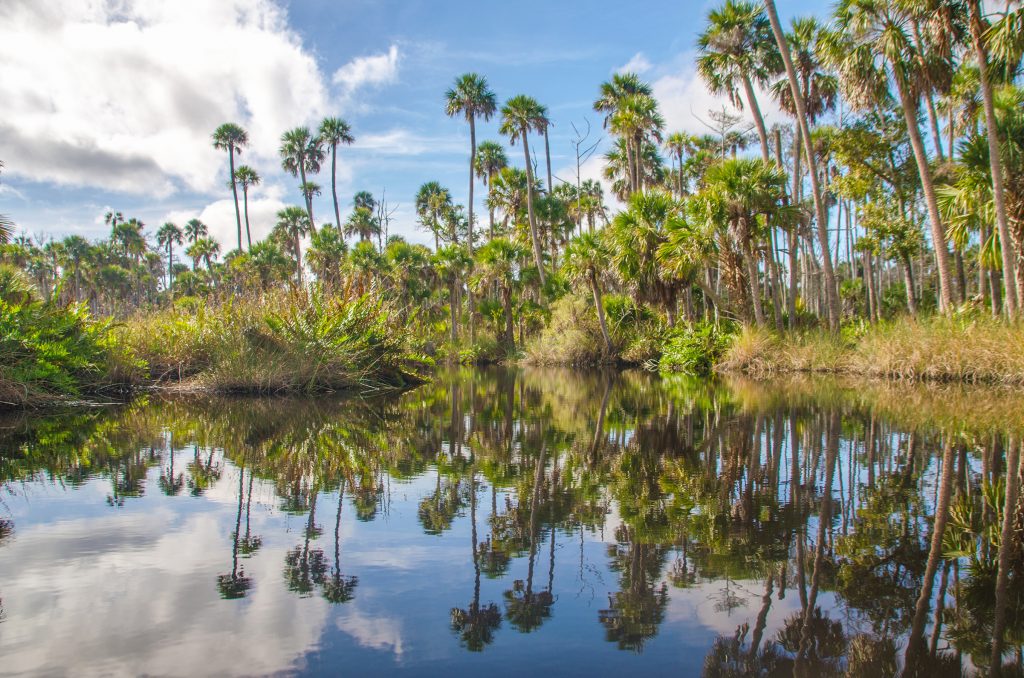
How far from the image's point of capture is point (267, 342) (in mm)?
18906

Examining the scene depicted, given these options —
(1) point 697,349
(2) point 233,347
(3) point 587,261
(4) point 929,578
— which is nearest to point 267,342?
(2) point 233,347

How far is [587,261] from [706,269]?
5.99 metres

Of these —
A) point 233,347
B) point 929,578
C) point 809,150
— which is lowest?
point 929,578

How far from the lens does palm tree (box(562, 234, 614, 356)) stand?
35.1 meters

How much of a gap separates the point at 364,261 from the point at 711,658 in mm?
49881

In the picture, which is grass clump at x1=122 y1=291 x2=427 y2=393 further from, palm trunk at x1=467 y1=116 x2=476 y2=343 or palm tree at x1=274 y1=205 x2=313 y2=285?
palm tree at x1=274 y1=205 x2=313 y2=285

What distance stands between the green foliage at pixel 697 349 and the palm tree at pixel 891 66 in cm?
1042

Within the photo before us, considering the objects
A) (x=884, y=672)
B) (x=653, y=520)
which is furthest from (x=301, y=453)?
(x=884, y=672)

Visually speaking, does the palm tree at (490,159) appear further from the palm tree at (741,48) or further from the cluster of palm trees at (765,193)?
the palm tree at (741,48)

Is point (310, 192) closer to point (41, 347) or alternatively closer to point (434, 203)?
point (434, 203)

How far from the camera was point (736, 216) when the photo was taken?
2731 cm

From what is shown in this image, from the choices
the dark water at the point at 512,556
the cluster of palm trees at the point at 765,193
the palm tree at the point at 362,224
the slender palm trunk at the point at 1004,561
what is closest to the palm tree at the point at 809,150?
the cluster of palm trees at the point at 765,193

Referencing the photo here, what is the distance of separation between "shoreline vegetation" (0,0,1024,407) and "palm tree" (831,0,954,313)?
7cm

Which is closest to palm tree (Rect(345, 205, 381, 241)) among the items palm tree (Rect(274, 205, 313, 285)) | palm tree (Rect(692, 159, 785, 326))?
palm tree (Rect(274, 205, 313, 285))
